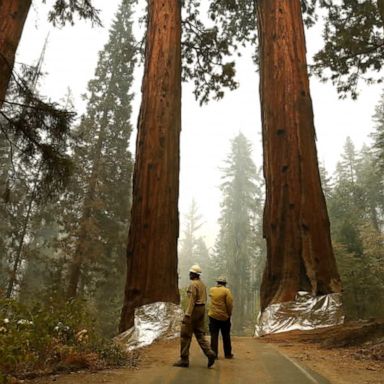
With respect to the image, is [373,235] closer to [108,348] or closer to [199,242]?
[108,348]

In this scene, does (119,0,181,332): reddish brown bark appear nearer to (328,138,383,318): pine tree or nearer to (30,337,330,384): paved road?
(30,337,330,384): paved road

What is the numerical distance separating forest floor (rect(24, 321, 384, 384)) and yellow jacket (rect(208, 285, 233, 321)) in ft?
1.97

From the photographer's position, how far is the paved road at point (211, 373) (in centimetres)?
461

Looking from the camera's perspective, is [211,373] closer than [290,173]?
Yes

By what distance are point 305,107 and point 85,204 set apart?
13.5m

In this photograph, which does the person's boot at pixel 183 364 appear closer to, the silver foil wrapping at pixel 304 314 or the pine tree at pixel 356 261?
the silver foil wrapping at pixel 304 314

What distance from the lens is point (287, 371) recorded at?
509 cm

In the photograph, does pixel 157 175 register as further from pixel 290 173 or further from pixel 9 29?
pixel 9 29

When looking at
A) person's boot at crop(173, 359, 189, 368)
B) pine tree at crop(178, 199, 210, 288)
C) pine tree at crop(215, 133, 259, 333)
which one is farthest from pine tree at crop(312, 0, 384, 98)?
pine tree at crop(178, 199, 210, 288)

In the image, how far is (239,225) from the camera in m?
44.7

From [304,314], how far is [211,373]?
13.3 ft

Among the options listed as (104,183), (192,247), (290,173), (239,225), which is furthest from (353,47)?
(192,247)

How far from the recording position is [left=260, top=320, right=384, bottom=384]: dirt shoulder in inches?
193

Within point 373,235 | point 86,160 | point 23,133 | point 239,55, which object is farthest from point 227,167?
point 23,133
